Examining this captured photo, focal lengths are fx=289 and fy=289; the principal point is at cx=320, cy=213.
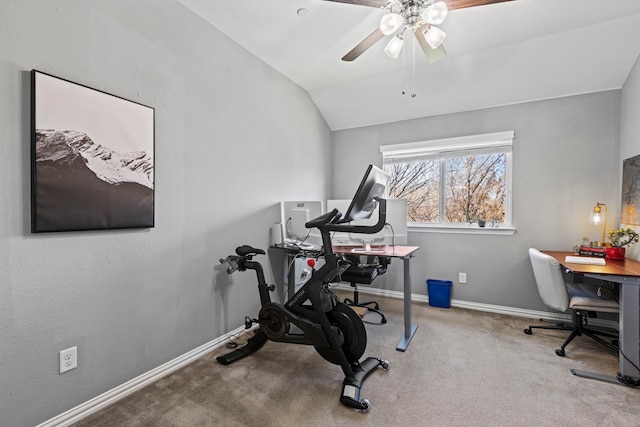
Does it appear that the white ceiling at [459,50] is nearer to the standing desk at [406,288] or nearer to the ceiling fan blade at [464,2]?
the ceiling fan blade at [464,2]

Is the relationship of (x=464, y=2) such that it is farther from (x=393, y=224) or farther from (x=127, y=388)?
(x=127, y=388)

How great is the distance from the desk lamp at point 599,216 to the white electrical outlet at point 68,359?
4456mm

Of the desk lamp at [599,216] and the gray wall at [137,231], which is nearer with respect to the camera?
the gray wall at [137,231]

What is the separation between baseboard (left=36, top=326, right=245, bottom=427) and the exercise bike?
0.76 feet

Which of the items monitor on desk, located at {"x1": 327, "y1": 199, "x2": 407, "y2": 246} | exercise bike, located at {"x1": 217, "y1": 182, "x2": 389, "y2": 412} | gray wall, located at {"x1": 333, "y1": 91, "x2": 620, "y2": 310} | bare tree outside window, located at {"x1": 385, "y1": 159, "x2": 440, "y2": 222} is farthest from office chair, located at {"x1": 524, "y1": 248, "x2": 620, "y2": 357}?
exercise bike, located at {"x1": 217, "y1": 182, "x2": 389, "y2": 412}

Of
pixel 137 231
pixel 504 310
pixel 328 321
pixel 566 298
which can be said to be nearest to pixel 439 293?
pixel 504 310

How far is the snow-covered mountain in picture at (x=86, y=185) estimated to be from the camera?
155cm

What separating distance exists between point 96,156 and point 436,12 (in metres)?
2.23

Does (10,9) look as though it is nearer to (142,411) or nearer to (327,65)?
(142,411)

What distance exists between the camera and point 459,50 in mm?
2971

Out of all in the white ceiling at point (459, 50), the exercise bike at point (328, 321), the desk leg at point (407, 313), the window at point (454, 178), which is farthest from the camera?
the window at point (454, 178)

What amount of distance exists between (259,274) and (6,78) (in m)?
1.91

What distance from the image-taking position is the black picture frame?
1.54m

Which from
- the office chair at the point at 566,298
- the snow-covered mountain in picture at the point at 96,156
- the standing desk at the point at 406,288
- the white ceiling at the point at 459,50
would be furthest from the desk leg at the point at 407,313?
the snow-covered mountain in picture at the point at 96,156
